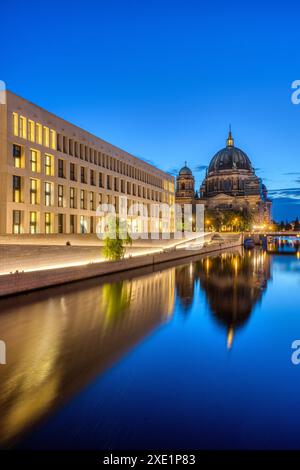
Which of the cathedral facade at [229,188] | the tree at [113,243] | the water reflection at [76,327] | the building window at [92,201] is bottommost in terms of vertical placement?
the water reflection at [76,327]

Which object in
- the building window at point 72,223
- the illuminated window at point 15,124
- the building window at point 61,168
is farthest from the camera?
the building window at point 72,223

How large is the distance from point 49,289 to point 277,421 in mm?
15270

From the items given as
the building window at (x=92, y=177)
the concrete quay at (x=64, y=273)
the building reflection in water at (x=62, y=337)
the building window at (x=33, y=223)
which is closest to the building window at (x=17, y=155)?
the building window at (x=33, y=223)

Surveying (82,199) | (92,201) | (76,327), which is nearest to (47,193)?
(82,199)

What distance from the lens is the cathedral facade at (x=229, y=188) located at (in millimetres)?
Result: 135875

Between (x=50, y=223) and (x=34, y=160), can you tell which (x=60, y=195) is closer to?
(x=50, y=223)

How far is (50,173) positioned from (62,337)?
105ft

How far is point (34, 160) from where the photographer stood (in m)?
38.0

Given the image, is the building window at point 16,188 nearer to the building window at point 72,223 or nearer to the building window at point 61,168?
the building window at point 61,168

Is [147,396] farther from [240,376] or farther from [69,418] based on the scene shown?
[240,376]

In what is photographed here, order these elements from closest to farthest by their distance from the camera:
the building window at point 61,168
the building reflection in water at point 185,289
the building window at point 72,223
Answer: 1. the building reflection in water at point 185,289
2. the building window at point 61,168
3. the building window at point 72,223

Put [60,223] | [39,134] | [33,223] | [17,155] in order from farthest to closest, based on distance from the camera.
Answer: [60,223] < [39,134] < [33,223] < [17,155]

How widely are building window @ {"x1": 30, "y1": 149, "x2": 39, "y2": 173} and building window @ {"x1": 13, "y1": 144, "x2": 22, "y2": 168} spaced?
1616mm

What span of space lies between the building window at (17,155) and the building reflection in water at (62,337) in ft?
64.5
